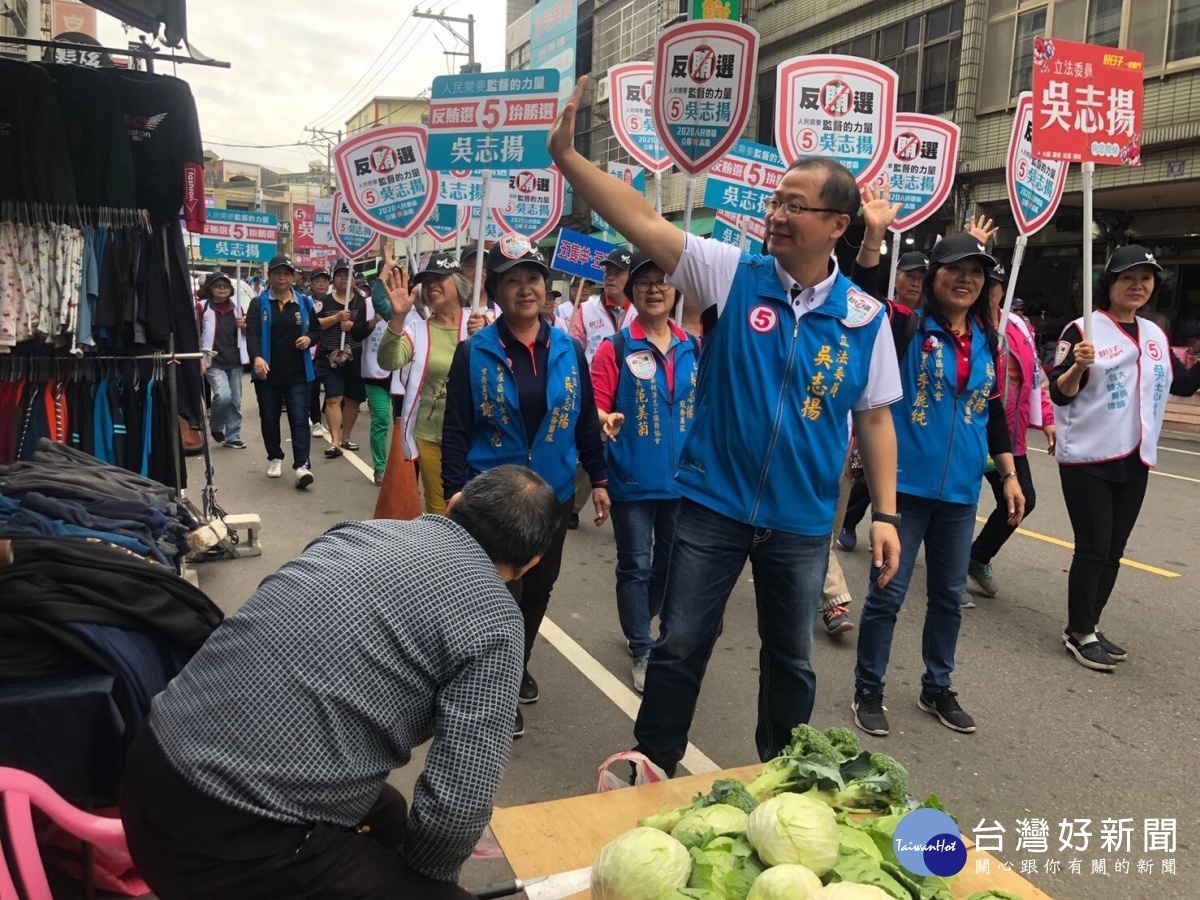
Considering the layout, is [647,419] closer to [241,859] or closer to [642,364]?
[642,364]

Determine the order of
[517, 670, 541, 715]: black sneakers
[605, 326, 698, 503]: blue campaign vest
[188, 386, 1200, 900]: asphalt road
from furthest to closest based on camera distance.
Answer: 1. [605, 326, 698, 503]: blue campaign vest
2. [517, 670, 541, 715]: black sneakers
3. [188, 386, 1200, 900]: asphalt road

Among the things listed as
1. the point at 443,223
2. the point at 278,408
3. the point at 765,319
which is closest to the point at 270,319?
the point at 278,408

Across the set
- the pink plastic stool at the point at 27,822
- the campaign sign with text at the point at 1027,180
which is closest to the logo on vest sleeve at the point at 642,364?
the pink plastic stool at the point at 27,822

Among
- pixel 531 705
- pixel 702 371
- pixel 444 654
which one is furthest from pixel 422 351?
pixel 444 654

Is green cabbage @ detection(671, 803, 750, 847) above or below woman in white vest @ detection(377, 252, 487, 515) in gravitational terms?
below

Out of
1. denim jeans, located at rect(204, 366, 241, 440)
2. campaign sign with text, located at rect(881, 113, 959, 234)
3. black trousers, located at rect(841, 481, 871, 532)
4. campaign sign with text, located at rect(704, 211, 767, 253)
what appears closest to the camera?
black trousers, located at rect(841, 481, 871, 532)

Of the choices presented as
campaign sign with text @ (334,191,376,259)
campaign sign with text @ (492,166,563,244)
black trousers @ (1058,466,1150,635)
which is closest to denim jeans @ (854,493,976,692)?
black trousers @ (1058,466,1150,635)

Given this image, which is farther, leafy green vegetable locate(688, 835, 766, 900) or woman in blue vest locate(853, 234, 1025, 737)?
woman in blue vest locate(853, 234, 1025, 737)

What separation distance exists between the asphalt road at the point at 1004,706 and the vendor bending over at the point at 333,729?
1.11 m

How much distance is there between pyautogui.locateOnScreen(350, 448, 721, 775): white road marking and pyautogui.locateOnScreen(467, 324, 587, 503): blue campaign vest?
39.6 inches

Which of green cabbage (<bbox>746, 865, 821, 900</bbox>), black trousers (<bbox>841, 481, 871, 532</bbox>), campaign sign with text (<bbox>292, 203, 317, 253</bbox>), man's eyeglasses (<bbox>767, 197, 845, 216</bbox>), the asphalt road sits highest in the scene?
campaign sign with text (<bbox>292, 203, 317, 253</bbox>)

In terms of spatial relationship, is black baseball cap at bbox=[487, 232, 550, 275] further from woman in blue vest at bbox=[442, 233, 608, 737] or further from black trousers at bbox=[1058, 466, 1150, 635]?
black trousers at bbox=[1058, 466, 1150, 635]

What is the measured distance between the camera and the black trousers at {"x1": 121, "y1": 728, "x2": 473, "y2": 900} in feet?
5.49

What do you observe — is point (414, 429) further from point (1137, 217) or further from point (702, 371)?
point (1137, 217)
